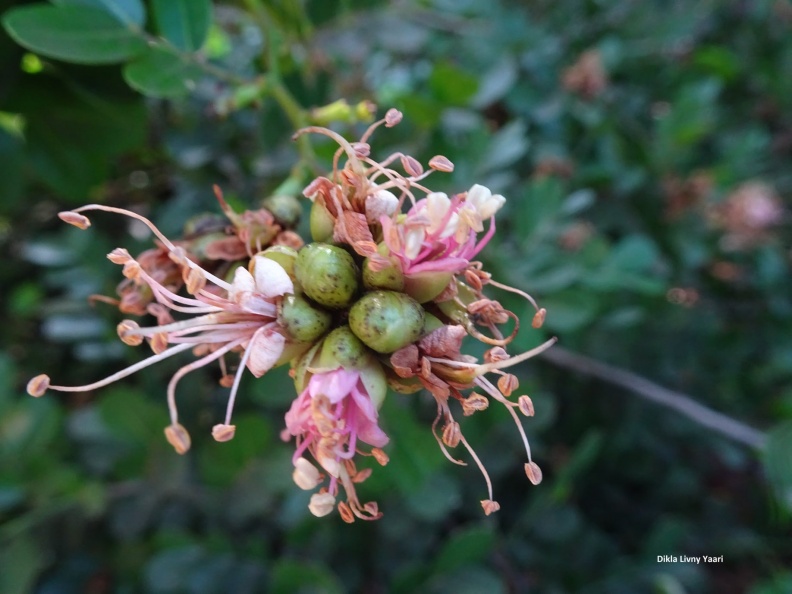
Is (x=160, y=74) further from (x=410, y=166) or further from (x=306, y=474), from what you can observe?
(x=306, y=474)

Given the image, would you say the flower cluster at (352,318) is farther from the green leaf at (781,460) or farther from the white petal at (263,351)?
the green leaf at (781,460)

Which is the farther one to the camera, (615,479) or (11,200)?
(615,479)

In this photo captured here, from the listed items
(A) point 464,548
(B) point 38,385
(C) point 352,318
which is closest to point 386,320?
(C) point 352,318

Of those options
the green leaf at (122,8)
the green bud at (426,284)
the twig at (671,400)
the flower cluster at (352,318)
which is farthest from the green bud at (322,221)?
the twig at (671,400)

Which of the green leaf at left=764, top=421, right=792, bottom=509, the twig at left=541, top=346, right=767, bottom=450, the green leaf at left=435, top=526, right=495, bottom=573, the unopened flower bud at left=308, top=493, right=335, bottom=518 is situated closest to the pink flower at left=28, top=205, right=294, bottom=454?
the unopened flower bud at left=308, top=493, right=335, bottom=518

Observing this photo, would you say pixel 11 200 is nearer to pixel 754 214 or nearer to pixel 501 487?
pixel 501 487

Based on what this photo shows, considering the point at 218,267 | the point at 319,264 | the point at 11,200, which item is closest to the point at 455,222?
the point at 319,264
